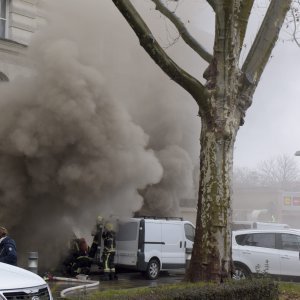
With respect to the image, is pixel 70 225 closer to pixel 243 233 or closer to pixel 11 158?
pixel 11 158

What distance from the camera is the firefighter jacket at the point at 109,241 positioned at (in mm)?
15875

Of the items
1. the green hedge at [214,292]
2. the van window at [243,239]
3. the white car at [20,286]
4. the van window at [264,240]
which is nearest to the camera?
the white car at [20,286]

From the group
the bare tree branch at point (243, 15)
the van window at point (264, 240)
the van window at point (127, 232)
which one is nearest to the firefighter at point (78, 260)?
the van window at point (127, 232)

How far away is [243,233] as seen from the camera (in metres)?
14.9

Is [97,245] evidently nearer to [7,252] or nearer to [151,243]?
[151,243]

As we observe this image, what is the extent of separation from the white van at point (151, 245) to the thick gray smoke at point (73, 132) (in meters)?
1.85

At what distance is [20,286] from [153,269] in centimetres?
1132

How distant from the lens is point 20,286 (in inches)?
212

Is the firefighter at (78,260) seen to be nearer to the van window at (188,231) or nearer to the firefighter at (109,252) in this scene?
the firefighter at (109,252)

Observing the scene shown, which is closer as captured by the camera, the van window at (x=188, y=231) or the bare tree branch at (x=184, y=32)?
the bare tree branch at (x=184, y=32)

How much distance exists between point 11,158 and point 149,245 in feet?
16.8

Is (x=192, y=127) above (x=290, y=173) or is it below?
below

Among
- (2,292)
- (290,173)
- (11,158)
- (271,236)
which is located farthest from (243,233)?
(290,173)

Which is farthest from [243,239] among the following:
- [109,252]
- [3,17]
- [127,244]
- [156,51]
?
[3,17]
